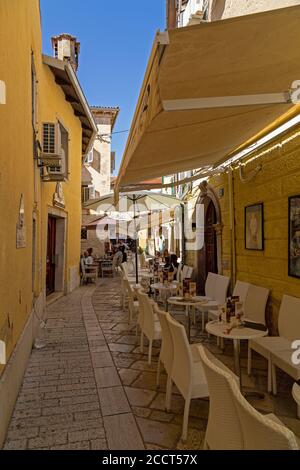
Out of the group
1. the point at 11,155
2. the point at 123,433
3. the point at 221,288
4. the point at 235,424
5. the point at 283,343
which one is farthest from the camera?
the point at 221,288

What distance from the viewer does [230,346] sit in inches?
216

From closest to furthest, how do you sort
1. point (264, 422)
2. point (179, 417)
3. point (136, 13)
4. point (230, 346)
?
point (264, 422), point (179, 417), point (230, 346), point (136, 13)

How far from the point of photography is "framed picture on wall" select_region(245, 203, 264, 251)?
18.4ft

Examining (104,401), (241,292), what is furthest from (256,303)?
(104,401)

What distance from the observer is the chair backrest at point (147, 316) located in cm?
466

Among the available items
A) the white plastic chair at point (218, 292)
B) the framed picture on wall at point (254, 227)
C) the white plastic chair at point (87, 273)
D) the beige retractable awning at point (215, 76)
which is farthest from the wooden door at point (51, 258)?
the beige retractable awning at point (215, 76)

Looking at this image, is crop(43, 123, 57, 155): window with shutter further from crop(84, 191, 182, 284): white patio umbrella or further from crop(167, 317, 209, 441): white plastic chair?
crop(167, 317, 209, 441): white plastic chair

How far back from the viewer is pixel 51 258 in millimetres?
10641

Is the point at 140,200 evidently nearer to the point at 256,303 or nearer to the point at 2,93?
the point at 256,303

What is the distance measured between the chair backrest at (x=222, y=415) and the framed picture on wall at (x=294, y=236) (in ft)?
8.81

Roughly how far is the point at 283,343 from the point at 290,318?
1.21 feet

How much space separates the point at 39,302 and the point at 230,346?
13.1ft
